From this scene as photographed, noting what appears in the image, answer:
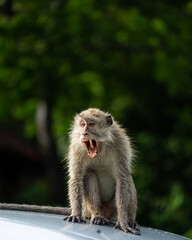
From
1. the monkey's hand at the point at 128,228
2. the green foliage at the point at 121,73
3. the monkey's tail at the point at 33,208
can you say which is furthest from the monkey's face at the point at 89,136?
the green foliage at the point at 121,73

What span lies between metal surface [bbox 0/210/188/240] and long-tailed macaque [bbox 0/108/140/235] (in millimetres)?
1051

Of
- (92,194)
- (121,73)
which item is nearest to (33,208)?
(92,194)

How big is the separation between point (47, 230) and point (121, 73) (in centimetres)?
862

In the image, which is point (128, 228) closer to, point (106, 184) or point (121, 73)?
point (106, 184)

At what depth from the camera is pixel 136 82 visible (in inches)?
492

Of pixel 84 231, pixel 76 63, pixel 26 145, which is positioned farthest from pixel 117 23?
pixel 84 231

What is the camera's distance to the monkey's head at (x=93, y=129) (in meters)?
4.97

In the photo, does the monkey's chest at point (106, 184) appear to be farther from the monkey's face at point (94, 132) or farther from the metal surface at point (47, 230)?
the metal surface at point (47, 230)

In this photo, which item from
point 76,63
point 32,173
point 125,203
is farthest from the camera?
point 32,173

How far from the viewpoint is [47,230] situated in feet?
11.2

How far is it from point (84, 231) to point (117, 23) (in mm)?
8461

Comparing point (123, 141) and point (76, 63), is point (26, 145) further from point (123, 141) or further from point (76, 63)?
point (123, 141)

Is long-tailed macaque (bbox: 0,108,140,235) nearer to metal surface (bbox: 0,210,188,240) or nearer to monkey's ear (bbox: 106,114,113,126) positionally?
monkey's ear (bbox: 106,114,113,126)

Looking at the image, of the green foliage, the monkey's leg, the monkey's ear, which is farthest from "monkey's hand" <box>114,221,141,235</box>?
the green foliage
